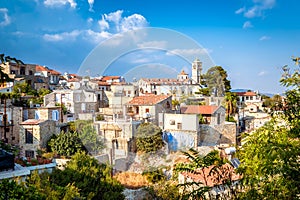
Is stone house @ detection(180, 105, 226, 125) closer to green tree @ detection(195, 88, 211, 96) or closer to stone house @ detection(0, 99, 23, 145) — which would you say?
green tree @ detection(195, 88, 211, 96)

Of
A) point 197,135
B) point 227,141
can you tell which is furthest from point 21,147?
point 227,141

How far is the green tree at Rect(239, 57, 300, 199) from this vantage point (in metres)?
2.28

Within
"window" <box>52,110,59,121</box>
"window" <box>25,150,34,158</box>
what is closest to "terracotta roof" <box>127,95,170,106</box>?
"window" <box>52,110,59,121</box>

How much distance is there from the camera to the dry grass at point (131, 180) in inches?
426

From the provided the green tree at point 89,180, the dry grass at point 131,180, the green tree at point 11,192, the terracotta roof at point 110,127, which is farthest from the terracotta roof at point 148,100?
the green tree at point 11,192

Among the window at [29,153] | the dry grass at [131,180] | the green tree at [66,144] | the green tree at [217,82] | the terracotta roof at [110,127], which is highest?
the green tree at [217,82]

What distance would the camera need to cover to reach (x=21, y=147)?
41.4ft

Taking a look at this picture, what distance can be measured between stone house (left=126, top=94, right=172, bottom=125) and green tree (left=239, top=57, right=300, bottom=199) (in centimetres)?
1107

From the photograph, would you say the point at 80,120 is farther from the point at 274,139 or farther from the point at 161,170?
the point at 274,139

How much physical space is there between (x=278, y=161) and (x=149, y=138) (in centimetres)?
1126

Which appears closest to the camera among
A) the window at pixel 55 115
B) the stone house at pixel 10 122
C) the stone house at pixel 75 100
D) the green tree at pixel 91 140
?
the green tree at pixel 91 140

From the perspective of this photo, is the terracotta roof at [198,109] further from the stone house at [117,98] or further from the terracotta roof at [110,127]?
the terracotta roof at [110,127]

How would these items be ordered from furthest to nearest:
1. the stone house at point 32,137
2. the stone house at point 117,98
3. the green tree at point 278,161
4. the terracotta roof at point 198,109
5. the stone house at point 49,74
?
1. the stone house at point 49,74
2. the stone house at point 117,98
3. the terracotta roof at point 198,109
4. the stone house at point 32,137
5. the green tree at point 278,161

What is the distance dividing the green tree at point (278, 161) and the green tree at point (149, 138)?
10082 mm
